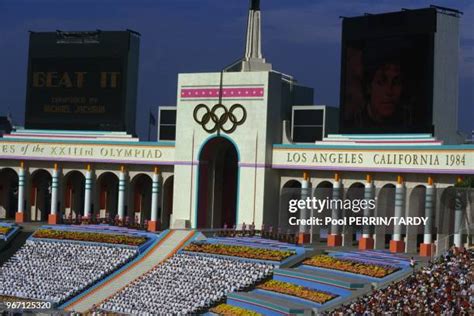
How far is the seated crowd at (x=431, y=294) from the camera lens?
48.1 metres

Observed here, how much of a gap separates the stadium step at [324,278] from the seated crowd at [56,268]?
13353 millimetres

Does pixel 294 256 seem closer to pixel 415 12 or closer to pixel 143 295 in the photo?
pixel 143 295

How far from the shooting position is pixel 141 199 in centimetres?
8488

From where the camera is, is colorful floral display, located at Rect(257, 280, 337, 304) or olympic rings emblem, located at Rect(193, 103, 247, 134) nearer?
colorful floral display, located at Rect(257, 280, 337, 304)

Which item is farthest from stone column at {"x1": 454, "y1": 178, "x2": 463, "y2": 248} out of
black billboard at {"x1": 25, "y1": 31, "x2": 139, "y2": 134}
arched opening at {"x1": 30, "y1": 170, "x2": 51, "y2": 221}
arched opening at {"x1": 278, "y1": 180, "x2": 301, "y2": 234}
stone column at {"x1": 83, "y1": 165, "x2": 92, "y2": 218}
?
arched opening at {"x1": 30, "y1": 170, "x2": 51, "y2": 221}

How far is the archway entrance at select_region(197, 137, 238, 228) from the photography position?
255ft

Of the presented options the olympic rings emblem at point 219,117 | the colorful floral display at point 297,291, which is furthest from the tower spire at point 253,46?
the colorful floral display at point 297,291

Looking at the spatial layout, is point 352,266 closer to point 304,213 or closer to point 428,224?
point 428,224

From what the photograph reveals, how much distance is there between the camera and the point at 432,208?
65.6 metres

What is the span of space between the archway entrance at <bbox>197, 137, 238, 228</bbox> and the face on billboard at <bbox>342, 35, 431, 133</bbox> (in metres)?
11.3

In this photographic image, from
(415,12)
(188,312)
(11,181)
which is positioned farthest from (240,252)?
(11,181)

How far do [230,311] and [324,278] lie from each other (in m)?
5.24

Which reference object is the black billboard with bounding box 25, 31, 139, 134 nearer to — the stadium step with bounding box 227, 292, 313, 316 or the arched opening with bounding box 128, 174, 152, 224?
the arched opening with bounding box 128, 174, 152, 224

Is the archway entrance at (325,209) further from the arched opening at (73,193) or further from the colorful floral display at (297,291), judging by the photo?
A: the arched opening at (73,193)
